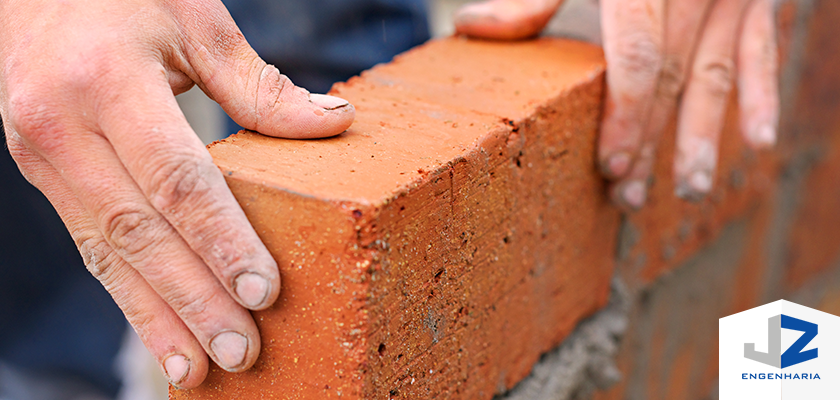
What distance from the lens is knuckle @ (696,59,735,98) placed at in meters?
1.75

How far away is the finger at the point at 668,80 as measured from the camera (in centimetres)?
171

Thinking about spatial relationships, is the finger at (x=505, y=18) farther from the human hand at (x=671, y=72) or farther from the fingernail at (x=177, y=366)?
the fingernail at (x=177, y=366)

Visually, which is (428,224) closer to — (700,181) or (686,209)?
(700,181)

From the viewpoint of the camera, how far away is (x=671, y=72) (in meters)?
1.72

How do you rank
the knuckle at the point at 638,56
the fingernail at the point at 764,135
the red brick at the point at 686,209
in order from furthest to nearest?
the red brick at the point at 686,209 → the fingernail at the point at 764,135 → the knuckle at the point at 638,56

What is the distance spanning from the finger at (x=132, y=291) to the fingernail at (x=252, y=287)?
0.56ft

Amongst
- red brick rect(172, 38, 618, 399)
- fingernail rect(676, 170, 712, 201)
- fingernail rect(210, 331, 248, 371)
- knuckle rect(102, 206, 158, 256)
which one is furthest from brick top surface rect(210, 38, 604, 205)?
fingernail rect(676, 170, 712, 201)

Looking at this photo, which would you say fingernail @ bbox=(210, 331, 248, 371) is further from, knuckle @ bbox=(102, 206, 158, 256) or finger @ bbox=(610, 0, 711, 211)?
finger @ bbox=(610, 0, 711, 211)

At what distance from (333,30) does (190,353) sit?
1619 mm

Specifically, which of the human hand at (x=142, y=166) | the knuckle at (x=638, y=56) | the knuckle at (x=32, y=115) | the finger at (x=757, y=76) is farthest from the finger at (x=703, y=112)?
the knuckle at (x=32, y=115)

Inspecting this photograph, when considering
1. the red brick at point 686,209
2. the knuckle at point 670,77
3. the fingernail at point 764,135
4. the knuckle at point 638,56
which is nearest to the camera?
the knuckle at point 638,56

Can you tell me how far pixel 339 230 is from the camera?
91 centimetres

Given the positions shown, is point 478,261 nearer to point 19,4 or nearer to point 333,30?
point 19,4

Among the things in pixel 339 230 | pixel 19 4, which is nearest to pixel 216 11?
pixel 19 4
